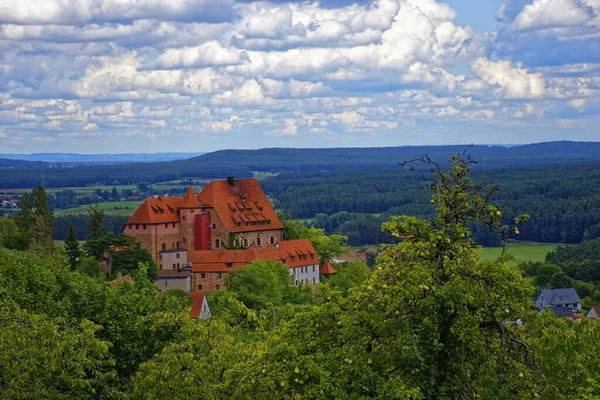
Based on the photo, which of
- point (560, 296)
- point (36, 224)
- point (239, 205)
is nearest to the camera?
point (36, 224)

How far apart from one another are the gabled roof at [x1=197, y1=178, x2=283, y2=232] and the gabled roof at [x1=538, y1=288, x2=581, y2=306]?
31.9 metres

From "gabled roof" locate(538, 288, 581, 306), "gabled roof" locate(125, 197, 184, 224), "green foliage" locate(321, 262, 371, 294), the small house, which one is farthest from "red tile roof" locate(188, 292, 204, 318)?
"gabled roof" locate(538, 288, 581, 306)

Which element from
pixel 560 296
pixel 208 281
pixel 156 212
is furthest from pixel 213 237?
pixel 560 296

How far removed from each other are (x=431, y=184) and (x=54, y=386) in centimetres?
1252

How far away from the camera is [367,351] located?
21.3 metres

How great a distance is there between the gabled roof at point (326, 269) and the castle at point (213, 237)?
2.69 meters

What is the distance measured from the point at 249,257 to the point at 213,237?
6.01m

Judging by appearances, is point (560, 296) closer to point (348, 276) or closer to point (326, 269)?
point (326, 269)

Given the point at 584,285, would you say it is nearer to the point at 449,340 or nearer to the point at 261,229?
the point at 261,229

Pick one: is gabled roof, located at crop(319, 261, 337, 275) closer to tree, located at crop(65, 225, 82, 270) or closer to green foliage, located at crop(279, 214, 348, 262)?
green foliage, located at crop(279, 214, 348, 262)

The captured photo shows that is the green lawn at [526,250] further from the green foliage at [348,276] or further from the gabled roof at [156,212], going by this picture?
the gabled roof at [156,212]

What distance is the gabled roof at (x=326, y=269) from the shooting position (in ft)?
340

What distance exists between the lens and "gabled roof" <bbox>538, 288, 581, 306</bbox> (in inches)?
4405

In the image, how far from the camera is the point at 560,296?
114 m
